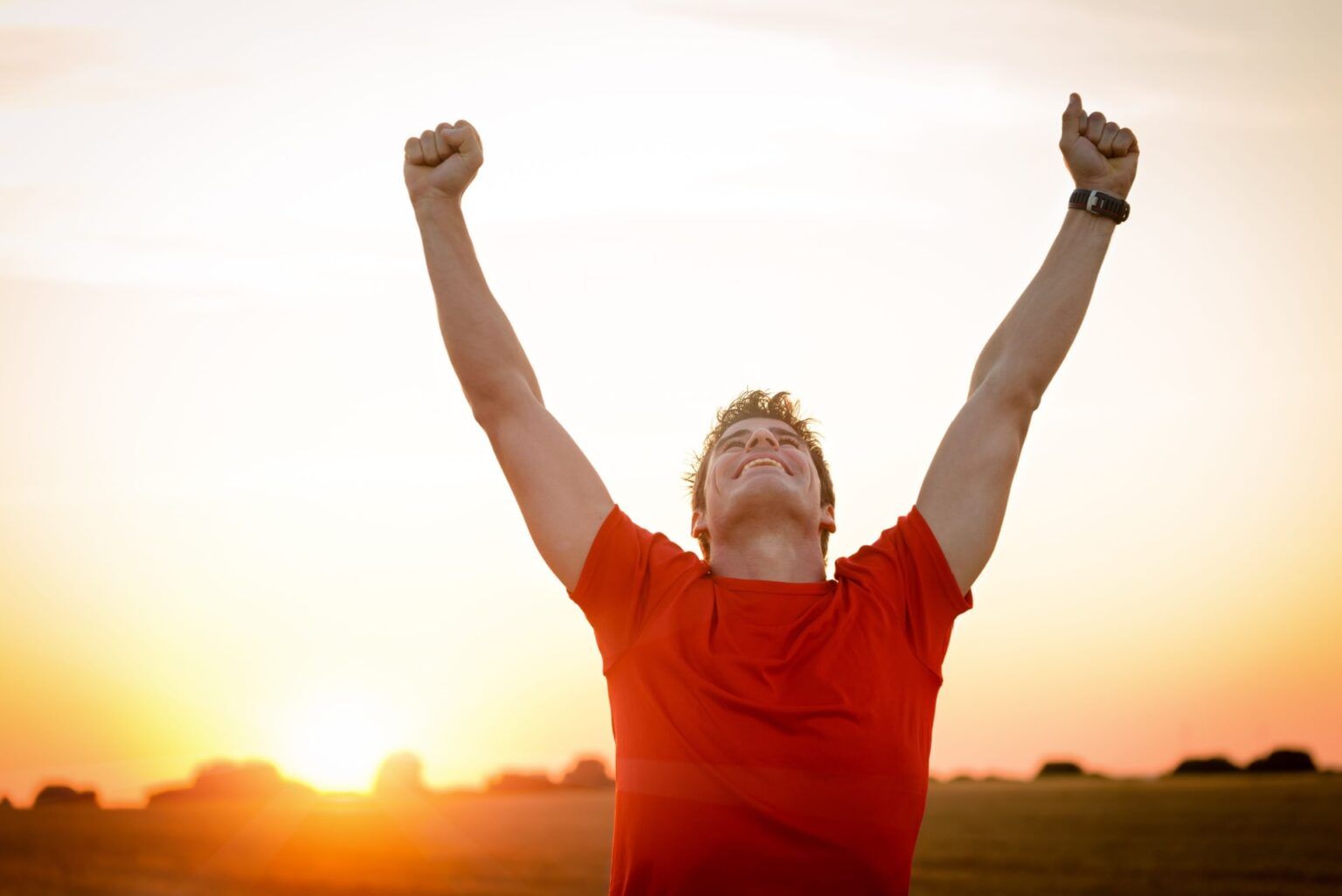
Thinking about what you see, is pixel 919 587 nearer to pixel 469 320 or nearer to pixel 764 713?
pixel 764 713

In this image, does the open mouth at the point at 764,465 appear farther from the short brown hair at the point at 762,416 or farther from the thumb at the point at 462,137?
the thumb at the point at 462,137

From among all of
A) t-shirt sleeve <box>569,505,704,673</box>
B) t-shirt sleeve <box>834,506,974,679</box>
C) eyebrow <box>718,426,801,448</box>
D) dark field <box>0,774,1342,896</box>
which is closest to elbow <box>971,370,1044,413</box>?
t-shirt sleeve <box>834,506,974,679</box>

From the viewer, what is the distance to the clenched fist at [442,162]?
12.4 feet

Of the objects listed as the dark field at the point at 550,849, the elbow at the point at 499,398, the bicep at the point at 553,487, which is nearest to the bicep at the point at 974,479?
the bicep at the point at 553,487

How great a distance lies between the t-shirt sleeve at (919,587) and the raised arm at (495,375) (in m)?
0.76

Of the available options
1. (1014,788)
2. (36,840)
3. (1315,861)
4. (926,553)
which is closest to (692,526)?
(926,553)

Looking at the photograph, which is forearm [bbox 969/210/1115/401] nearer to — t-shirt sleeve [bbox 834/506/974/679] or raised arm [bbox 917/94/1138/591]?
raised arm [bbox 917/94/1138/591]

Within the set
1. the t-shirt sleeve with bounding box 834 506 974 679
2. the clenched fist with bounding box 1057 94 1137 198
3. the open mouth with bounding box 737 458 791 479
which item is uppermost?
the clenched fist with bounding box 1057 94 1137 198

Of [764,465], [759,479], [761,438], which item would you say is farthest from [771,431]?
[759,479]

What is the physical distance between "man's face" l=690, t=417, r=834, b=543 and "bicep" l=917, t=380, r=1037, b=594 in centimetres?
39

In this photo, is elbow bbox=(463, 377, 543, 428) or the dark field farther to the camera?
the dark field

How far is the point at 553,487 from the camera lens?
343 centimetres

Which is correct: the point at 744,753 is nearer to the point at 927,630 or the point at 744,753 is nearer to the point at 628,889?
the point at 628,889

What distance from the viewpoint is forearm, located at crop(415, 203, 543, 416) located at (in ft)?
11.7
